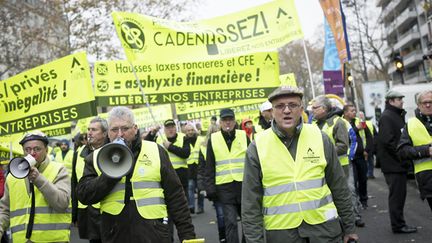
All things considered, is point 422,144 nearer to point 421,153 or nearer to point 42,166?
point 421,153

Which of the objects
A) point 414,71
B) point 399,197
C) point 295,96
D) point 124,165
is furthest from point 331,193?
point 414,71

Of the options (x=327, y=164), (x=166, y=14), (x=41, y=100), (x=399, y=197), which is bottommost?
(x=399, y=197)

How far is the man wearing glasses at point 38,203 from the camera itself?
4901 mm

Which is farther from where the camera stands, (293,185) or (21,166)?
(21,166)

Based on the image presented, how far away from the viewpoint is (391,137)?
26.0 feet

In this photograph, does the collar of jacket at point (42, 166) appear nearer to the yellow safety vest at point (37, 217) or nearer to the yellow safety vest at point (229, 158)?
the yellow safety vest at point (37, 217)

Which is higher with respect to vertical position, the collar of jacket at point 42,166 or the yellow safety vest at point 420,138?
the collar of jacket at point 42,166

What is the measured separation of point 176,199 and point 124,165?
67 cm

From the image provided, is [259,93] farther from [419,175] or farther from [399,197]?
[419,175]

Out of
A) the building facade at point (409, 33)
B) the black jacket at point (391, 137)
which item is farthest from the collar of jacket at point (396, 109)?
the building facade at point (409, 33)

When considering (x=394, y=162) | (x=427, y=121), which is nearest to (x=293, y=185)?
(x=427, y=121)

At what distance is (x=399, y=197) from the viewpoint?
25.7ft

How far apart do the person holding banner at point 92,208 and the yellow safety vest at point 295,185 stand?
1.89 m

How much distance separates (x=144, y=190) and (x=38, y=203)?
51.7 inches
